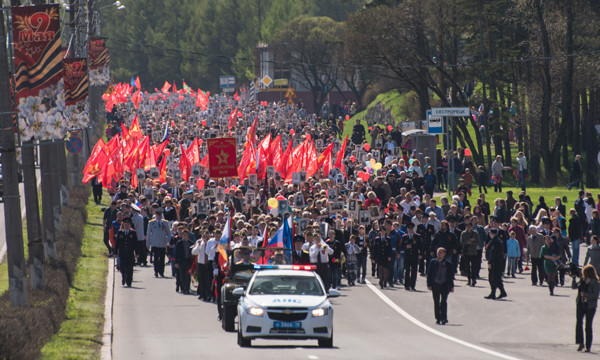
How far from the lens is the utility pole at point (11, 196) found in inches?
571

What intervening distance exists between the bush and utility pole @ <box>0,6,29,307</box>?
0.94 feet

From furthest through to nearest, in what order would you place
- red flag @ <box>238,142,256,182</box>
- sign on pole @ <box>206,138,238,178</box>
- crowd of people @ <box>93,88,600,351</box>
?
red flag @ <box>238,142,256,182</box>, sign on pole @ <box>206,138,238,178</box>, crowd of people @ <box>93,88,600,351</box>

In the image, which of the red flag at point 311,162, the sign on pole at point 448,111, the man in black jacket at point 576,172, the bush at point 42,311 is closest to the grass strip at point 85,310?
the bush at point 42,311

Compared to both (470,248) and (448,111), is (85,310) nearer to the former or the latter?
(470,248)

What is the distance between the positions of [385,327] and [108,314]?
5157mm

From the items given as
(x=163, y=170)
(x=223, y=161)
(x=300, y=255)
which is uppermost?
(x=223, y=161)

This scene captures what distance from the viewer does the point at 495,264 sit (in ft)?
66.3

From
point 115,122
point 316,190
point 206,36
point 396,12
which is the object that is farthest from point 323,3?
point 316,190

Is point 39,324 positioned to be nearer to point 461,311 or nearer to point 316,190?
point 461,311

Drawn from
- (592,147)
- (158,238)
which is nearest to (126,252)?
(158,238)

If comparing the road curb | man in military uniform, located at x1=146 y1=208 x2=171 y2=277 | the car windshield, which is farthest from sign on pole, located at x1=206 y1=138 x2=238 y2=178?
the car windshield

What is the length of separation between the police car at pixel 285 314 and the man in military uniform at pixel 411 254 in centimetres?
758

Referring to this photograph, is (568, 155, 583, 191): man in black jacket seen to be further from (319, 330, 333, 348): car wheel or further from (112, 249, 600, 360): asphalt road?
(319, 330, 333, 348): car wheel

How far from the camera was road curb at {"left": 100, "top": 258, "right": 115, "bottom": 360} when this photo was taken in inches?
547
